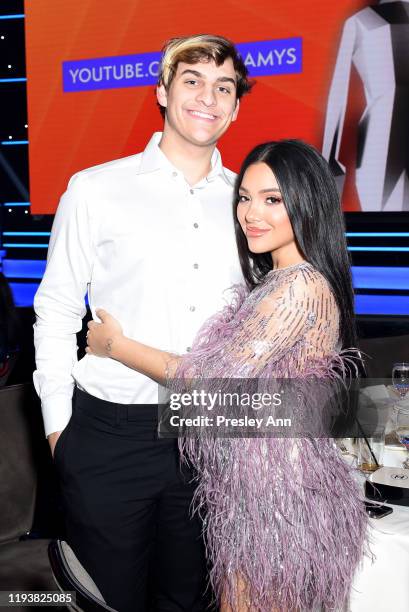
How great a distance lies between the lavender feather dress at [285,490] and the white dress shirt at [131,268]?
27 cm

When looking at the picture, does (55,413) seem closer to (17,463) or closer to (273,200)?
(17,463)

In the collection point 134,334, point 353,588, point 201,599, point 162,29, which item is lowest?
point 201,599

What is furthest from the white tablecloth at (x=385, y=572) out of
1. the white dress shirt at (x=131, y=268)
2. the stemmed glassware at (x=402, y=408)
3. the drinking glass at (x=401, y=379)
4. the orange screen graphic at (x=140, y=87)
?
the orange screen graphic at (x=140, y=87)

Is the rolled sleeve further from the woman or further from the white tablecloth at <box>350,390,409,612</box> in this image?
the white tablecloth at <box>350,390,409,612</box>

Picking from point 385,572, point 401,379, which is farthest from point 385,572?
point 401,379

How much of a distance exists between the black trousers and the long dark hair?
0.56 meters

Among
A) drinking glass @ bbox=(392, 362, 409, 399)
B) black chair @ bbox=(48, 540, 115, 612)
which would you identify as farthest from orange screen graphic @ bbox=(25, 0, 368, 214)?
black chair @ bbox=(48, 540, 115, 612)

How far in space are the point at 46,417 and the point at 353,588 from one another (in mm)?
896

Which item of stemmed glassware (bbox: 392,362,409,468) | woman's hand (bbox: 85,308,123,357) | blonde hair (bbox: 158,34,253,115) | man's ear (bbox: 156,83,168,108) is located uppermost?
blonde hair (bbox: 158,34,253,115)

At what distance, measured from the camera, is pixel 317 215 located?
1662 millimetres

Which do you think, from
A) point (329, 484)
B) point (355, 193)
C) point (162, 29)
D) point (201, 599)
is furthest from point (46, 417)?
point (162, 29)

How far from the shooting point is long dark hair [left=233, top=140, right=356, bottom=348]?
65.2 inches

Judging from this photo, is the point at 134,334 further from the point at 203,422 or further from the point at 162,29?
the point at 162,29

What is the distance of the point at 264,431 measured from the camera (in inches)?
62.6
